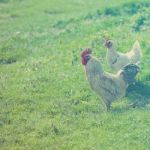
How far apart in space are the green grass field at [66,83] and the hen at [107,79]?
44 cm

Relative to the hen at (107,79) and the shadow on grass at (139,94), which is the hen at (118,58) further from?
the hen at (107,79)

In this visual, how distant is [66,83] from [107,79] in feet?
7.90

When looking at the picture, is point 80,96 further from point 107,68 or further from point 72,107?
point 107,68

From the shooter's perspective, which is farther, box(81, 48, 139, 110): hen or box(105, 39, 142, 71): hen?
box(105, 39, 142, 71): hen

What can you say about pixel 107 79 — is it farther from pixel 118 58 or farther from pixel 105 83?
pixel 118 58

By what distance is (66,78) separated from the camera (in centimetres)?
1772

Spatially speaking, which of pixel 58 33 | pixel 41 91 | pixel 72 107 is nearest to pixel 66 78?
pixel 41 91

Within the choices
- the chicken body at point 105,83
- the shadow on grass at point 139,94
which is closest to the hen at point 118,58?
the shadow on grass at point 139,94

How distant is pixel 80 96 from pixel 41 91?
1.43 m

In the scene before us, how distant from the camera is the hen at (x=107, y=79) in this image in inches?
595

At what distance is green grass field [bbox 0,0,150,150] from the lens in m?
13.8

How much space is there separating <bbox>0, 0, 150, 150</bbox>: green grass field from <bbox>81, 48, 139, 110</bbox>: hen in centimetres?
44

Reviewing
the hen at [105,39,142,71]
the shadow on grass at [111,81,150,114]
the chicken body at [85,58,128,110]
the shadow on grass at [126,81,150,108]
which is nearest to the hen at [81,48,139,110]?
the chicken body at [85,58,128,110]

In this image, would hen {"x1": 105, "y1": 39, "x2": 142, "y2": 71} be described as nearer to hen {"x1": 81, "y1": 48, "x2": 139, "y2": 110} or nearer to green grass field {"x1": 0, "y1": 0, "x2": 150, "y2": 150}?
green grass field {"x1": 0, "y1": 0, "x2": 150, "y2": 150}
